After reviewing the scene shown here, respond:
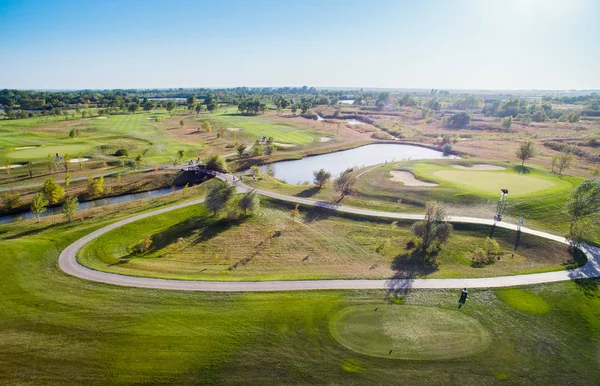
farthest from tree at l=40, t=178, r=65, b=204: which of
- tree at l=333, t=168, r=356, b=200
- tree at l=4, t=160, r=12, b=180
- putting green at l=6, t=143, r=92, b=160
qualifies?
tree at l=333, t=168, r=356, b=200

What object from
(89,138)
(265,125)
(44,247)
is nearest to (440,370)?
(44,247)

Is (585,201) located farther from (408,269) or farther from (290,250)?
(290,250)

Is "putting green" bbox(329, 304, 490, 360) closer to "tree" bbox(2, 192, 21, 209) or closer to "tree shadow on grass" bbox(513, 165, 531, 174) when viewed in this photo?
"tree shadow on grass" bbox(513, 165, 531, 174)

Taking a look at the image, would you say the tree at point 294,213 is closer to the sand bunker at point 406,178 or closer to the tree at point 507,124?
the sand bunker at point 406,178

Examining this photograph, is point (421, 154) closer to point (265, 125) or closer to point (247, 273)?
point (265, 125)

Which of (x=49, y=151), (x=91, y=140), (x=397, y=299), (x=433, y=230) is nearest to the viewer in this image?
(x=397, y=299)

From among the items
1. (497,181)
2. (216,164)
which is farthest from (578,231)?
(216,164)

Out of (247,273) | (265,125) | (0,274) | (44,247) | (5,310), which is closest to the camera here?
(5,310)
